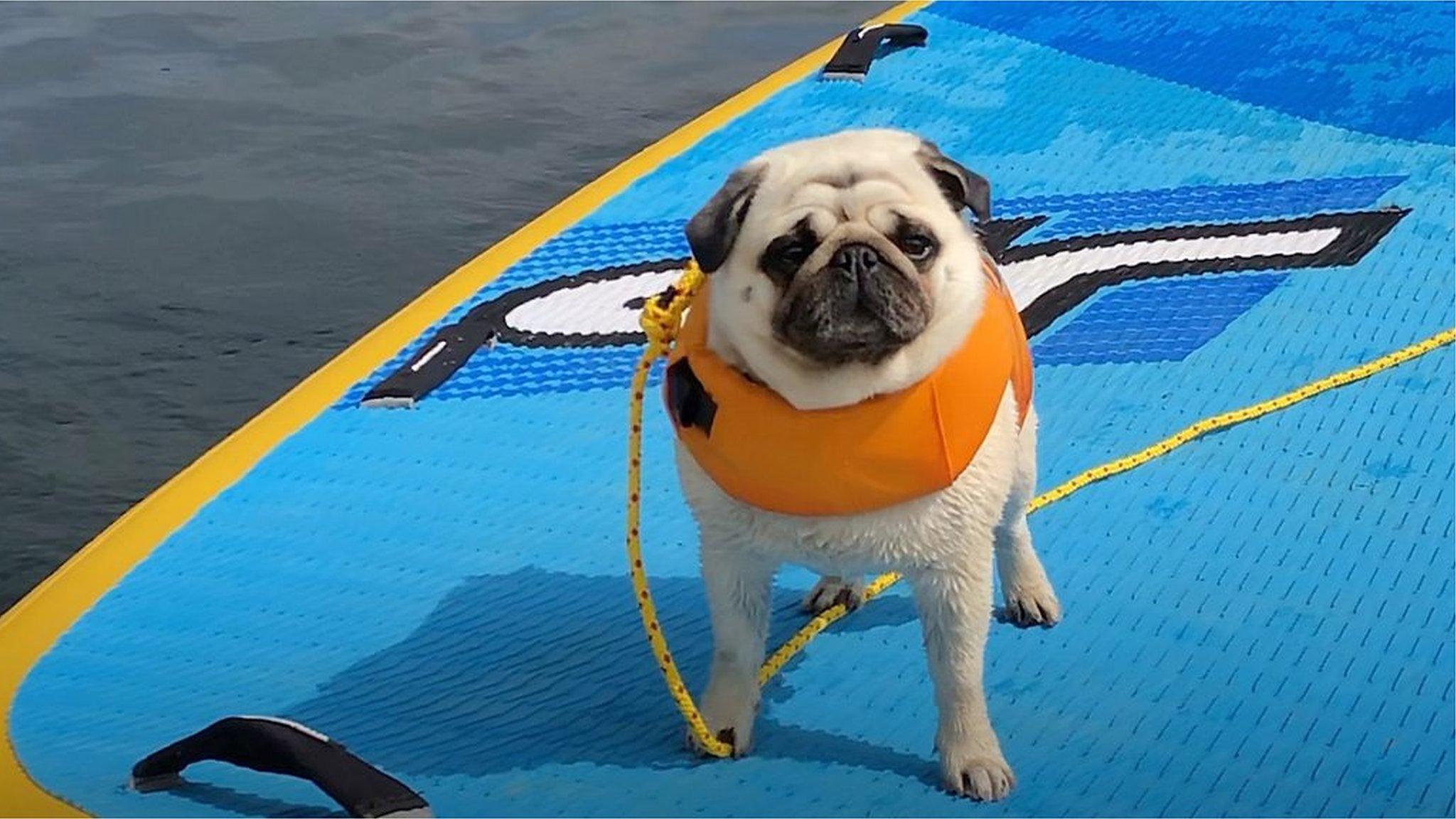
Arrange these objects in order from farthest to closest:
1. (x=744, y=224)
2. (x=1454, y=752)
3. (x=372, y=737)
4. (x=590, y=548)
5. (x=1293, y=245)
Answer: (x=1293, y=245), (x=590, y=548), (x=372, y=737), (x=1454, y=752), (x=744, y=224)

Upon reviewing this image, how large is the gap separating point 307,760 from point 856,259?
1.21 metres

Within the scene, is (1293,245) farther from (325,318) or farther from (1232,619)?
(325,318)

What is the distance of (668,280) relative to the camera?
5547mm

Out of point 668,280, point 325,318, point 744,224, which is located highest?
point 744,224

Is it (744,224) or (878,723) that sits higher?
(744,224)

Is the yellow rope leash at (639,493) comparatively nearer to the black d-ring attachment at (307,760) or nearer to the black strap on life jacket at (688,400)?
the black strap on life jacket at (688,400)

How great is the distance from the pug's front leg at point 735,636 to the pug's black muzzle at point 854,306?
44 cm

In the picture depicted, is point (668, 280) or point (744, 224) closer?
point (744, 224)

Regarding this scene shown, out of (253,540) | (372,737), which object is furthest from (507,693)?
(253,540)

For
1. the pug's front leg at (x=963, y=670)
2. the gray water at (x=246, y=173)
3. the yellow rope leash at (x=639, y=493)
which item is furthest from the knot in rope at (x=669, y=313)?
the gray water at (x=246, y=173)

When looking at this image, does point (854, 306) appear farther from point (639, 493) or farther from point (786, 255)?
point (639, 493)

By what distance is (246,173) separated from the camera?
26.0 ft

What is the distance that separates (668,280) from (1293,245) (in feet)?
5.84

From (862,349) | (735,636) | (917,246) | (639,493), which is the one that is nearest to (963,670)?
(735,636)
